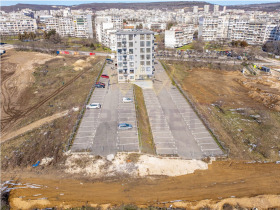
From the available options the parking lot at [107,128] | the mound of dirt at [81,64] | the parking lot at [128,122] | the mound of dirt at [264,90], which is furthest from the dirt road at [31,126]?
the mound of dirt at [264,90]

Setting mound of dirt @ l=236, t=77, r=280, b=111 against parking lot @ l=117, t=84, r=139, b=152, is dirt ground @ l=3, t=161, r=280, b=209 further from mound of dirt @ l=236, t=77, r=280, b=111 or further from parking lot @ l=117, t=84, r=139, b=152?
mound of dirt @ l=236, t=77, r=280, b=111

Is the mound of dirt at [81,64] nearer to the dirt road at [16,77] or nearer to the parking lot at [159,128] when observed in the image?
the dirt road at [16,77]

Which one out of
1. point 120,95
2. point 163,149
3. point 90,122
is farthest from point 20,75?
point 163,149

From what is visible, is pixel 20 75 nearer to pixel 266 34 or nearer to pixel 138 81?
pixel 138 81

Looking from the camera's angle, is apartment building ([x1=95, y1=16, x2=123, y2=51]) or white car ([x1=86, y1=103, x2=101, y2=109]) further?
apartment building ([x1=95, y1=16, x2=123, y2=51])

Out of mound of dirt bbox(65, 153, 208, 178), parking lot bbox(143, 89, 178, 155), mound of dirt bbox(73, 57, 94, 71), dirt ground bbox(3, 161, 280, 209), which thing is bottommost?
dirt ground bbox(3, 161, 280, 209)

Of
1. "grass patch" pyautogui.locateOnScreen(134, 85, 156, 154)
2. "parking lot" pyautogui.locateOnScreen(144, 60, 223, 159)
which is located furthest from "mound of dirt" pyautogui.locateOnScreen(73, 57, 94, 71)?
"grass patch" pyautogui.locateOnScreen(134, 85, 156, 154)
